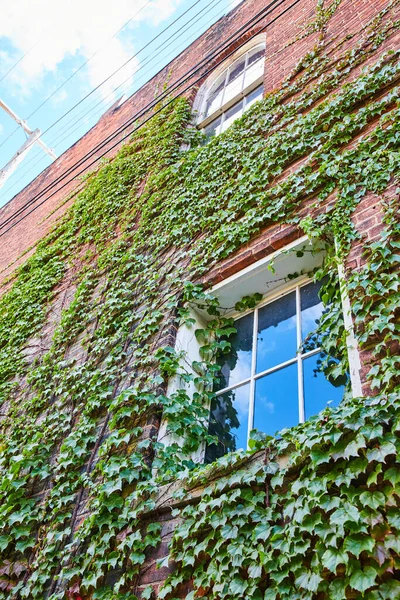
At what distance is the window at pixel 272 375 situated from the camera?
251 cm

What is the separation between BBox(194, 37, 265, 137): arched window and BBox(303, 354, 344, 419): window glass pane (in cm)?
434

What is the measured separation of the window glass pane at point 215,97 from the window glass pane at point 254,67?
461 millimetres

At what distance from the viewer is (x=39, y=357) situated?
4.45 meters

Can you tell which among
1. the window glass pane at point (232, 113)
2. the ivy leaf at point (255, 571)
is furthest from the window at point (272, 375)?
the window glass pane at point (232, 113)

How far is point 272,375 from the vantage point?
9.15 ft

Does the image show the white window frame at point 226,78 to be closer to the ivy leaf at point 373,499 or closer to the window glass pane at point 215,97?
the window glass pane at point 215,97

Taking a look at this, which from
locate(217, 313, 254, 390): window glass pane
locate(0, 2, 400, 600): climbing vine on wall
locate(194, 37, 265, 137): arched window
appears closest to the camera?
locate(0, 2, 400, 600): climbing vine on wall

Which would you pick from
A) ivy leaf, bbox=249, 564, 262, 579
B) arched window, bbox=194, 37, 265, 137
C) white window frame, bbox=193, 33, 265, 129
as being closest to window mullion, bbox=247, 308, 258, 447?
ivy leaf, bbox=249, 564, 262, 579

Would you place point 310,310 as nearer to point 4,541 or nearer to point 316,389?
point 316,389

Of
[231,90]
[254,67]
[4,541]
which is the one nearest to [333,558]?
[4,541]

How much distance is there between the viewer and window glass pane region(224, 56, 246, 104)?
6457 mm

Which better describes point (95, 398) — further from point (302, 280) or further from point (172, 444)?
point (302, 280)

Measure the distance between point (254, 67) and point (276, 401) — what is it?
5681 millimetres

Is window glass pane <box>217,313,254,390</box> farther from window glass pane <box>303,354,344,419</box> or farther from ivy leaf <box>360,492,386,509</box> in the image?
ivy leaf <box>360,492,386,509</box>
